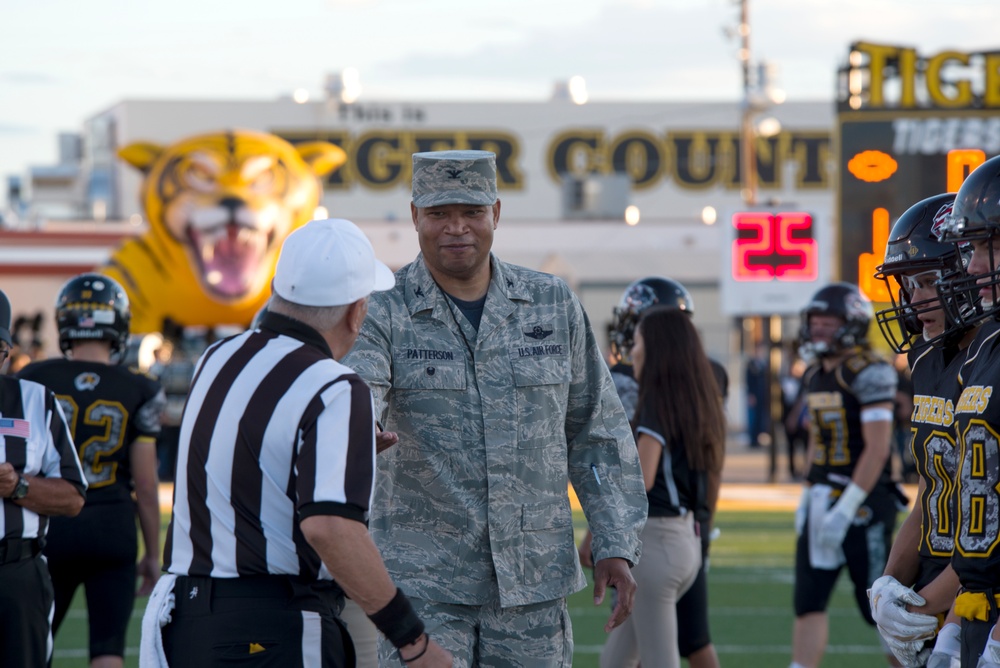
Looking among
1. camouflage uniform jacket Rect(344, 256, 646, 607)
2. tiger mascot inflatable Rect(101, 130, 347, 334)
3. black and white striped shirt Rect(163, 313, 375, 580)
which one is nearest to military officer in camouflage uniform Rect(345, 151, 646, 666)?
camouflage uniform jacket Rect(344, 256, 646, 607)

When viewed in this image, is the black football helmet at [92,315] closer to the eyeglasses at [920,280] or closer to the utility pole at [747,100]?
the eyeglasses at [920,280]

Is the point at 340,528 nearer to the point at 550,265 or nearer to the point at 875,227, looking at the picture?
the point at 875,227

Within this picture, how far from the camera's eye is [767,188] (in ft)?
155

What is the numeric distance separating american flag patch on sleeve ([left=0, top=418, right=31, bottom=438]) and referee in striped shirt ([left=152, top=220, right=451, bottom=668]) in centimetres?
143

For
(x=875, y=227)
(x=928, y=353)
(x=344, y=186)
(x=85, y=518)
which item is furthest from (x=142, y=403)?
(x=344, y=186)

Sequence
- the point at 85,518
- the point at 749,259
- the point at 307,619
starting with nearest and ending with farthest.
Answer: the point at 307,619 → the point at 85,518 → the point at 749,259

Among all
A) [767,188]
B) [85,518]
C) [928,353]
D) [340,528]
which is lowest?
[85,518]

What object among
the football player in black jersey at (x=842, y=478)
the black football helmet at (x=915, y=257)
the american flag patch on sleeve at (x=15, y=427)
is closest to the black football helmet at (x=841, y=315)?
the football player in black jersey at (x=842, y=478)

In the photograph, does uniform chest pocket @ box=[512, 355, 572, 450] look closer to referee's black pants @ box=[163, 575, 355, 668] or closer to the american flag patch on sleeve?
referee's black pants @ box=[163, 575, 355, 668]

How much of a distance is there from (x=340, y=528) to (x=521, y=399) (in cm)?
110

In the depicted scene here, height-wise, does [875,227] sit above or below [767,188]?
below

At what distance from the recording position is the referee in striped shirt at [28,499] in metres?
4.50

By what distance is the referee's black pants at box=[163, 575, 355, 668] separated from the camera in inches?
129

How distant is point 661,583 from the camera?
5.86 m
